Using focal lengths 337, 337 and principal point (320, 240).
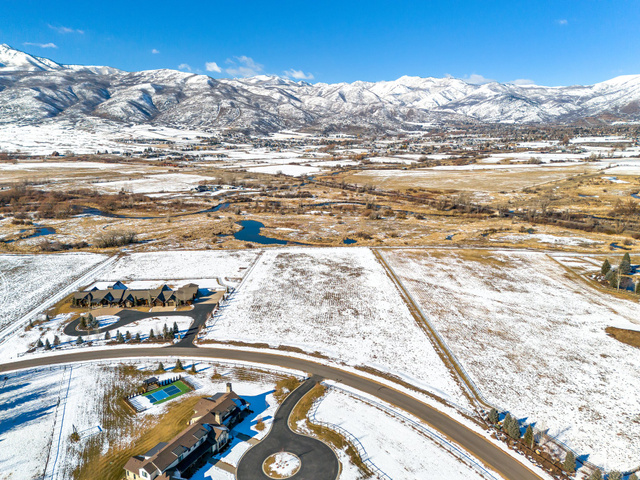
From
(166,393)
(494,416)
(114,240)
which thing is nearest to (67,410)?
(166,393)

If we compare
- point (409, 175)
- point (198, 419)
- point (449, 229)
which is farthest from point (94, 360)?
point (409, 175)

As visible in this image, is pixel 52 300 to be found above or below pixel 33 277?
below

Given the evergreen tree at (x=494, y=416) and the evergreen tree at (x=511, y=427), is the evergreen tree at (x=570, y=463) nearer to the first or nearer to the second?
the evergreen tree at (x=511, y=427)

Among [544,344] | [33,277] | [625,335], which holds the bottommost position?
[544,344]

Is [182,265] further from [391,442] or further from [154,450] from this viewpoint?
[391,442]

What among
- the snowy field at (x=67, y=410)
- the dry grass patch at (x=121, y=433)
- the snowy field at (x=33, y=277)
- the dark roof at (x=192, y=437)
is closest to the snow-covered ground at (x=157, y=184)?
the snowy field at (x=33, y=277)

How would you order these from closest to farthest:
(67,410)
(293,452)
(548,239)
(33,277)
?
(293,452) < (67,410) < (33,277) < (548,239)
